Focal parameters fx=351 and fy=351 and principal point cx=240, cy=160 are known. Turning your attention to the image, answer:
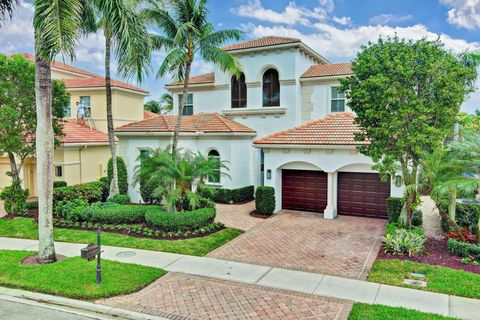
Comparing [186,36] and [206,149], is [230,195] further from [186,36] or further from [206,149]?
[186,36]

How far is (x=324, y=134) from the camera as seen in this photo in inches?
677

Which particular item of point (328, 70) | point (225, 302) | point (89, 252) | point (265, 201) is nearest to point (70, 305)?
point (89, 252)

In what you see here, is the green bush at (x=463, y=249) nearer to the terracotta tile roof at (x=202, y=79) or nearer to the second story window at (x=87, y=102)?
the terracotta tile roof at (x=202, y=79)

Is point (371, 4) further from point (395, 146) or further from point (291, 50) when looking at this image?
point (395, 146)

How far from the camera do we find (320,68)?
877 inches

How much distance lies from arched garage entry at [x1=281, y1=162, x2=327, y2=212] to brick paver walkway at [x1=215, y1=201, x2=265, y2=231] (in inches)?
87.8

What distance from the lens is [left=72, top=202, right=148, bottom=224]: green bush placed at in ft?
48.9

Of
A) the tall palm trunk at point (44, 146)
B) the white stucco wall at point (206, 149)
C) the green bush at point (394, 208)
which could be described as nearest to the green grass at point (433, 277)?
the green bush at point (394, 208)

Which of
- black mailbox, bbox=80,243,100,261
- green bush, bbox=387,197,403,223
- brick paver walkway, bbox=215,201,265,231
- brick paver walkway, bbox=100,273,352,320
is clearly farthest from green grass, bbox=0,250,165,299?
green bush, bbox=387,197,403,223

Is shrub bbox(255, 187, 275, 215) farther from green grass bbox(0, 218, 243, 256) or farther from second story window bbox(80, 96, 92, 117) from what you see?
second story window bbox(80, 96, 92, 117)

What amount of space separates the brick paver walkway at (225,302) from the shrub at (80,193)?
993 cm

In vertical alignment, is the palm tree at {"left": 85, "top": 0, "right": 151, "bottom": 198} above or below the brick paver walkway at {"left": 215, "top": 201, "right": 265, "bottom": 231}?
above

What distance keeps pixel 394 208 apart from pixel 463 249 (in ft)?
13.8

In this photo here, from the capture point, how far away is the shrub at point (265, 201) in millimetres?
17172
